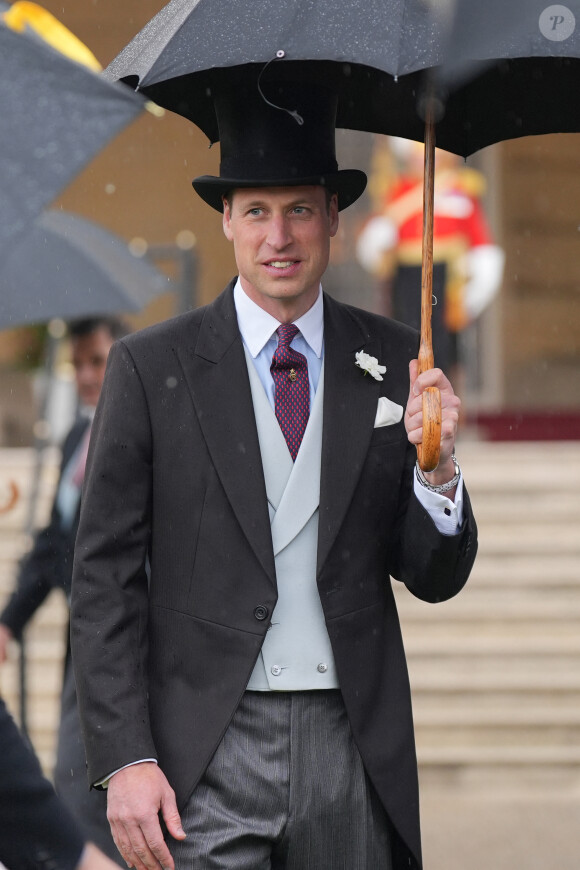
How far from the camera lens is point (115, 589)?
281 centimetres

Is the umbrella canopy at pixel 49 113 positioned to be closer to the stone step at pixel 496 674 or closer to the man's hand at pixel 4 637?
the man's hand at pixel 4 637

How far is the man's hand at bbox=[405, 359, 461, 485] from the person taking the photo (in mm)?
2766

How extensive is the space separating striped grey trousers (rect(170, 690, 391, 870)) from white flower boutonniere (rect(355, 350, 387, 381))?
615 millimetres

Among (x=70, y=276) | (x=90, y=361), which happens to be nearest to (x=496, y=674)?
(x=90, y=361)

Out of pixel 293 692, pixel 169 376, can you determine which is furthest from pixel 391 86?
pixel 293 692

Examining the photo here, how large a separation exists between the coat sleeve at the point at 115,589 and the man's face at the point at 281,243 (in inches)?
12.0

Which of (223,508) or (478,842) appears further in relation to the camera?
(478,842)

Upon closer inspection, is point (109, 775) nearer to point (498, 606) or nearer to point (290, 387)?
point (290, 387)

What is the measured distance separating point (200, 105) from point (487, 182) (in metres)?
8.55

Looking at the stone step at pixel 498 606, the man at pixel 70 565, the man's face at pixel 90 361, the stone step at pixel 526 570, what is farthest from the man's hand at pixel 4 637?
the stone step at pixel 526 570

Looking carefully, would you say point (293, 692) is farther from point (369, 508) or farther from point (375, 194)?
point (375, 194)

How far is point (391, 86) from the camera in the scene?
3291 mm

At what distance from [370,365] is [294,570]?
437 mm

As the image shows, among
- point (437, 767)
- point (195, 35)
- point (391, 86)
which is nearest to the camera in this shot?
point (195, 35)
